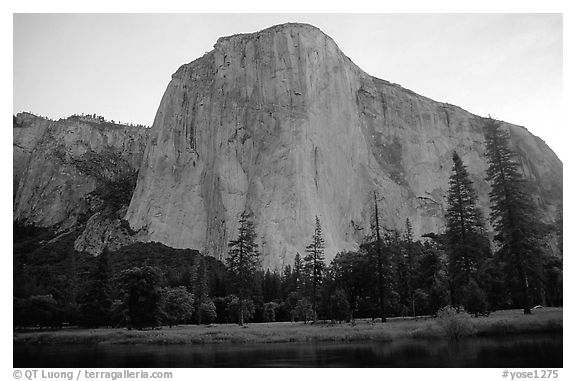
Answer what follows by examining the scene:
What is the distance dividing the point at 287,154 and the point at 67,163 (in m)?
65.0

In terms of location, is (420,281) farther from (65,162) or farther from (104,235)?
(65,162)

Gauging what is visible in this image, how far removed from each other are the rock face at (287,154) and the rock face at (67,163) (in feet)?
95.7

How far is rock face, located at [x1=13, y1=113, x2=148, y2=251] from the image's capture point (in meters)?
115

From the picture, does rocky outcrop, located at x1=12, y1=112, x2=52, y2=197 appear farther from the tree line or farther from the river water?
the river water

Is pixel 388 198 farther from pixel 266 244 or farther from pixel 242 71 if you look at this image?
pixel 242 71

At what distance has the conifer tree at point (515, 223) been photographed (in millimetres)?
27000

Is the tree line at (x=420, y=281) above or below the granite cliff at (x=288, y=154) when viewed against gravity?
below

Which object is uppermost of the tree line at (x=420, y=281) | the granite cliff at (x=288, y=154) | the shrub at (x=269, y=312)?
the granite cliff at (x=288, y=154)

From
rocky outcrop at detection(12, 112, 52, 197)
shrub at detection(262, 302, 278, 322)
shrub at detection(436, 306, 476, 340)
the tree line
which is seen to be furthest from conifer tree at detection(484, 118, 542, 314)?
rocky outcrop at detection(12, 112, 52, 197)

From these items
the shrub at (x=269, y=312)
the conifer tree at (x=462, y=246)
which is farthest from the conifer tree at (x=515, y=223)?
the shrub at (x=269, y=312)

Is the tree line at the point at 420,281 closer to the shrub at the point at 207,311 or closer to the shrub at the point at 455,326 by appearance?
the shrub at the point at 207,311

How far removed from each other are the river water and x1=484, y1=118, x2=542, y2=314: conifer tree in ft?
20.1

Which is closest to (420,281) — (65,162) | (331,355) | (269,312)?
(269,312)
